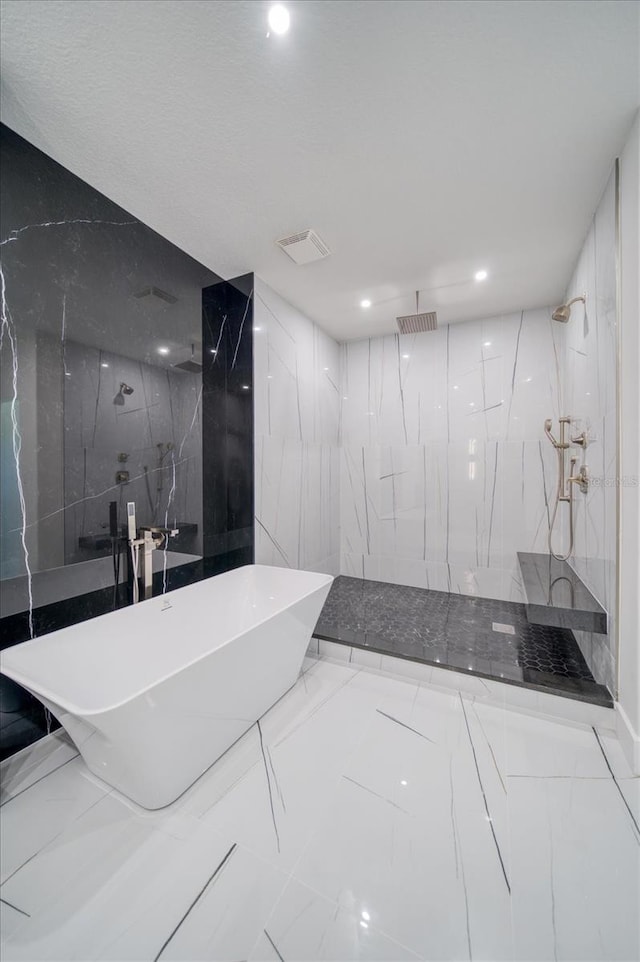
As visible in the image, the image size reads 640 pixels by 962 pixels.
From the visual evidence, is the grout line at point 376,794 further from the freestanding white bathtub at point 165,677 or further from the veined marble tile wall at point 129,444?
the veined marble tile wall at point 129,444

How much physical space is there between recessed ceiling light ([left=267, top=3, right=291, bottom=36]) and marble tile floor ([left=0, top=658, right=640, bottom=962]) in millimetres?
2830

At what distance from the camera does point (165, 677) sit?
1.25 metres

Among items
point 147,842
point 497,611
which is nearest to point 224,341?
point 147,842

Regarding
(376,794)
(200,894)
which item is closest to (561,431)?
(376,794)

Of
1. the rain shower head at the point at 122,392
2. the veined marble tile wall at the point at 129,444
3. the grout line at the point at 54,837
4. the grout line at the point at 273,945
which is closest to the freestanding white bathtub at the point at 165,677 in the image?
the grout line at the point at 54,837

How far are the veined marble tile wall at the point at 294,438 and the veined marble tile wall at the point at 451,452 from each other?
0.97 ft

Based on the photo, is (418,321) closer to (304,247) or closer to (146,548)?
(304,247)

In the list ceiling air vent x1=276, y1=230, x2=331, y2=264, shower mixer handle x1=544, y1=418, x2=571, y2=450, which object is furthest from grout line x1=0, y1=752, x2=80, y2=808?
shower mixer handle x1=544, y1=418, x2=571, y2=450

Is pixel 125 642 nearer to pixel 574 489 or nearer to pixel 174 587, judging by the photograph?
pixel 174 587

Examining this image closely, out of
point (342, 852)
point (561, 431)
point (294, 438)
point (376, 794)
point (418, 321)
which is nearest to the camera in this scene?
point (342, 852)

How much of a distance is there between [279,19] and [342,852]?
2.84 m

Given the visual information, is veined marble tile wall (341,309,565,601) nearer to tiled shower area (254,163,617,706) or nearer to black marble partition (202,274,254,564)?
tiled shower area (254,163,617,706)

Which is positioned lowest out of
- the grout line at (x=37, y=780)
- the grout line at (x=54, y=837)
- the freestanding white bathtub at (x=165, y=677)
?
the grout line at (x=54, y=837)

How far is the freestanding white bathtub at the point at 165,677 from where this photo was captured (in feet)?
4.10
